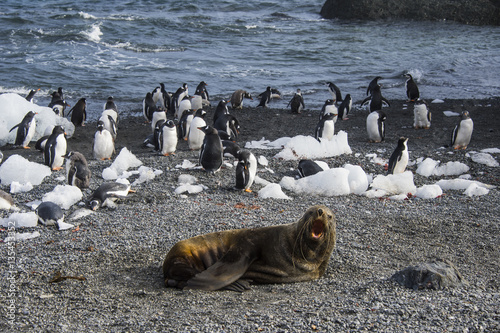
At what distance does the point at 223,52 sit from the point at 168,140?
54.1ft

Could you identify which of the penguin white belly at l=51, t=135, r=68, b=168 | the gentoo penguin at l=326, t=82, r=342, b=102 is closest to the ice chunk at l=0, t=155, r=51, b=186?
the penguin white belly at l=51, t=135, r=68, b=168

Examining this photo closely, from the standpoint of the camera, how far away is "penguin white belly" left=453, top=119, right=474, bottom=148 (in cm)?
1141

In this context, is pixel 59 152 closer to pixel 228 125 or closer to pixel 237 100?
pixel 228 125

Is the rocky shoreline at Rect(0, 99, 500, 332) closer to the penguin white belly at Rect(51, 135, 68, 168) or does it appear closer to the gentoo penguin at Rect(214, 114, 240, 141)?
the penguin white belly at Rect(51, 135, 68, 168)

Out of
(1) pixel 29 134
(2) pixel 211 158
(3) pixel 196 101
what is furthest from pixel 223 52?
(2) pixel 211 158

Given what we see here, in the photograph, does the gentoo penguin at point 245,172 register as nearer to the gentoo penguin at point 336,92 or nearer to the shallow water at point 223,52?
the shallow water at point 223,52

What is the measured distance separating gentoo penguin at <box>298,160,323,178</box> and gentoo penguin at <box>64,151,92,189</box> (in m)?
3.27

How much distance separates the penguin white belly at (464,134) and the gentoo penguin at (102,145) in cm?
680

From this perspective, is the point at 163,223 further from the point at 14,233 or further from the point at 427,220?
the point at 427,220

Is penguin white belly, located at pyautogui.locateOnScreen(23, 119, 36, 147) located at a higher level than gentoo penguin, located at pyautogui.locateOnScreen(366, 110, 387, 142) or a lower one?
lower

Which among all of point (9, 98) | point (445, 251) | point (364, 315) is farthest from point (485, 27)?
point (364, 315)

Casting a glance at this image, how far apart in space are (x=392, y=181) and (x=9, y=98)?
9239mm

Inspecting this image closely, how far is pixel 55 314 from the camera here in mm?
4145

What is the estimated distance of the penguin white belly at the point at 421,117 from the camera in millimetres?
13125
